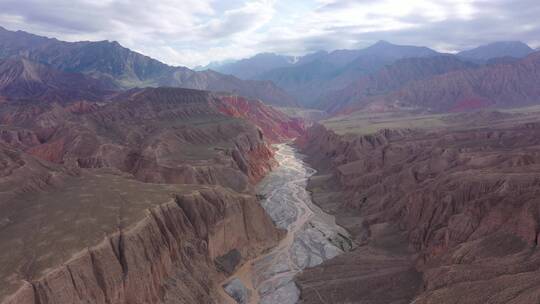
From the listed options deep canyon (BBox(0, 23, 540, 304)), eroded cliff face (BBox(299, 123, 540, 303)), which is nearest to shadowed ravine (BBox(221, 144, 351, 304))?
deep canyon (BBox(0, 23, 540, 304))

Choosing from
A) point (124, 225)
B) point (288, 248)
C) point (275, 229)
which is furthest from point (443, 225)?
point (124, 225)

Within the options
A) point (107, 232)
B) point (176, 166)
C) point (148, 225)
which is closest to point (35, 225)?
point (107, 232)

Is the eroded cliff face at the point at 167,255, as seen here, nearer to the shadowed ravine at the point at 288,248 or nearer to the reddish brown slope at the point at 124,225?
the reddish brown slope at the point at 124,225

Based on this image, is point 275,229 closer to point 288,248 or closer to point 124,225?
point 288,248

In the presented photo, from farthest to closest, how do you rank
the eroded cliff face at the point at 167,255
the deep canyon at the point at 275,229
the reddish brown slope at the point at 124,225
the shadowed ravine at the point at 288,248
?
the shadowed ravine at the point at 288,248 → the reddish brown slope at the point at 124,225 → the deep canyon at the point at 275,229 → the eroded cliff face at the point at 167,255

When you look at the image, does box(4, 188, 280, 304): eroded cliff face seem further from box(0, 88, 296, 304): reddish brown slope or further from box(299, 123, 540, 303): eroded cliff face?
box(299, 123, 540, 303): eroded cliff face

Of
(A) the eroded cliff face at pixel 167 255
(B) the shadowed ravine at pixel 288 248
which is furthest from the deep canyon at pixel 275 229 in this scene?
(B) the shadowed ravine at pixel 288 248

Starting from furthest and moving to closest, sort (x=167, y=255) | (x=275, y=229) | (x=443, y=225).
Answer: (x=275, y=229), (x=443, y=225), (x=167, y=255)
